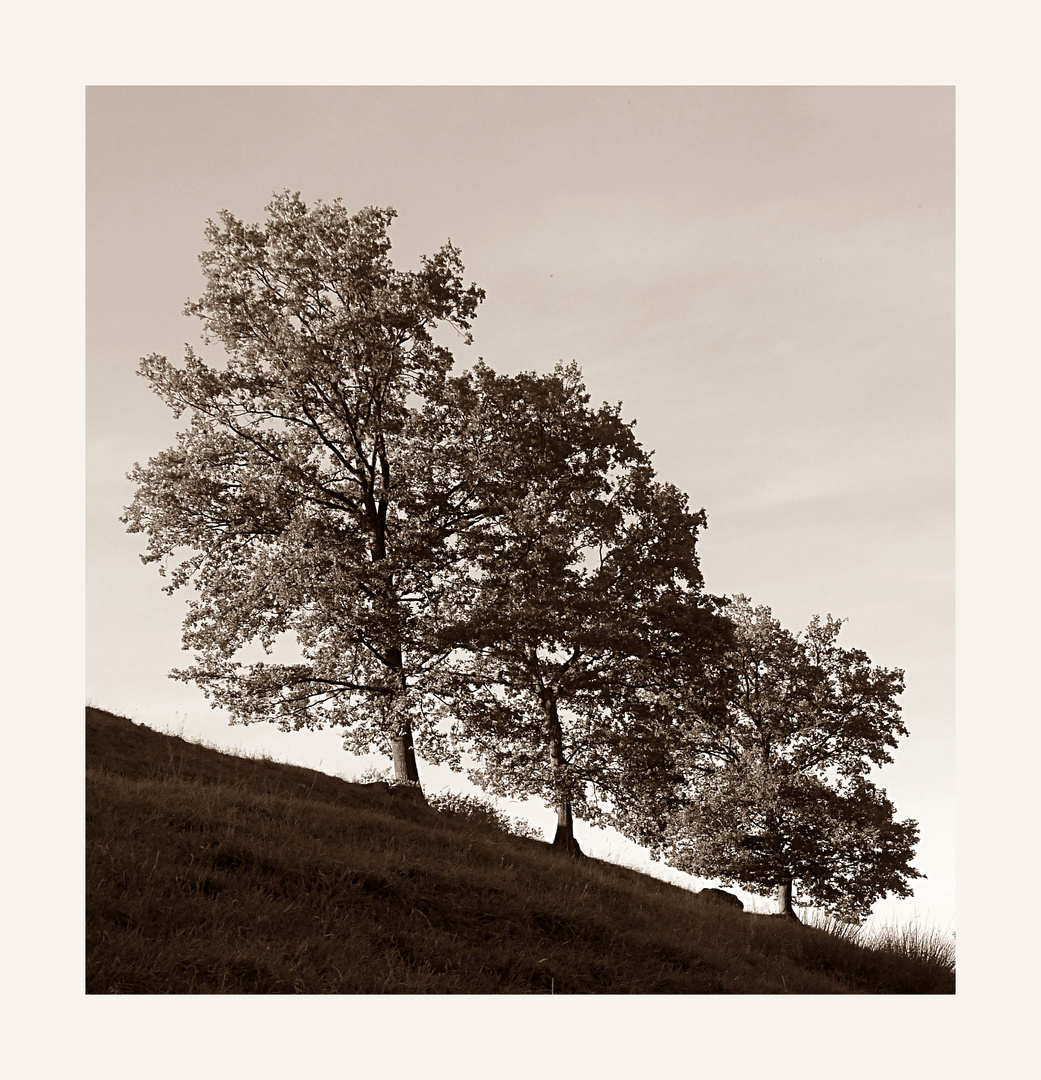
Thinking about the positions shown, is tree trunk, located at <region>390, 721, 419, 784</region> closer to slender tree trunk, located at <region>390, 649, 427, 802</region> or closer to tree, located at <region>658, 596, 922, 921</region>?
slender tree trunk, located at <region>390, 649, 427, 802</region>

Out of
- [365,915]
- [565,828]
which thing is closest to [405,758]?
[565,828]

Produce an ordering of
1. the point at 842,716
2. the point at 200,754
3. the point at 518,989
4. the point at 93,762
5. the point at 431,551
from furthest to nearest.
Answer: the point at 842,716
the point at 431,551
the point at 200,754
the point at 93,762
the point at 518,989

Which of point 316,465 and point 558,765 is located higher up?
point 316,465

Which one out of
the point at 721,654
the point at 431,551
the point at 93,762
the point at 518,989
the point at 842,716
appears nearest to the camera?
the point at 518,989

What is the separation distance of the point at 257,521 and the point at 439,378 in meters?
5.90

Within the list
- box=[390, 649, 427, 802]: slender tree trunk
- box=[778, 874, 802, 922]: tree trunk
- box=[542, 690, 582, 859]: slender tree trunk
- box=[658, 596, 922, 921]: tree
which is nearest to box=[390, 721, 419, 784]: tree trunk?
box=[390, 649, 427, 802]: slender tree trunk

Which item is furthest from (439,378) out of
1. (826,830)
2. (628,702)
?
(826,830)

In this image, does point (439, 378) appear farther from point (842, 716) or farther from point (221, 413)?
point (842, 716)

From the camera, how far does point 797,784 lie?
99.0 ft

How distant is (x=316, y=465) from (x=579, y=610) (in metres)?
7.68

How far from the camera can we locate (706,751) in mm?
32938

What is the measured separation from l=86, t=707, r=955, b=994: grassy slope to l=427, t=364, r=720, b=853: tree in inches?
185

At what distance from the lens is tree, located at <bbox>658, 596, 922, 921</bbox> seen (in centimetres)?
2991

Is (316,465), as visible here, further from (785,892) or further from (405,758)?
(785,892)
